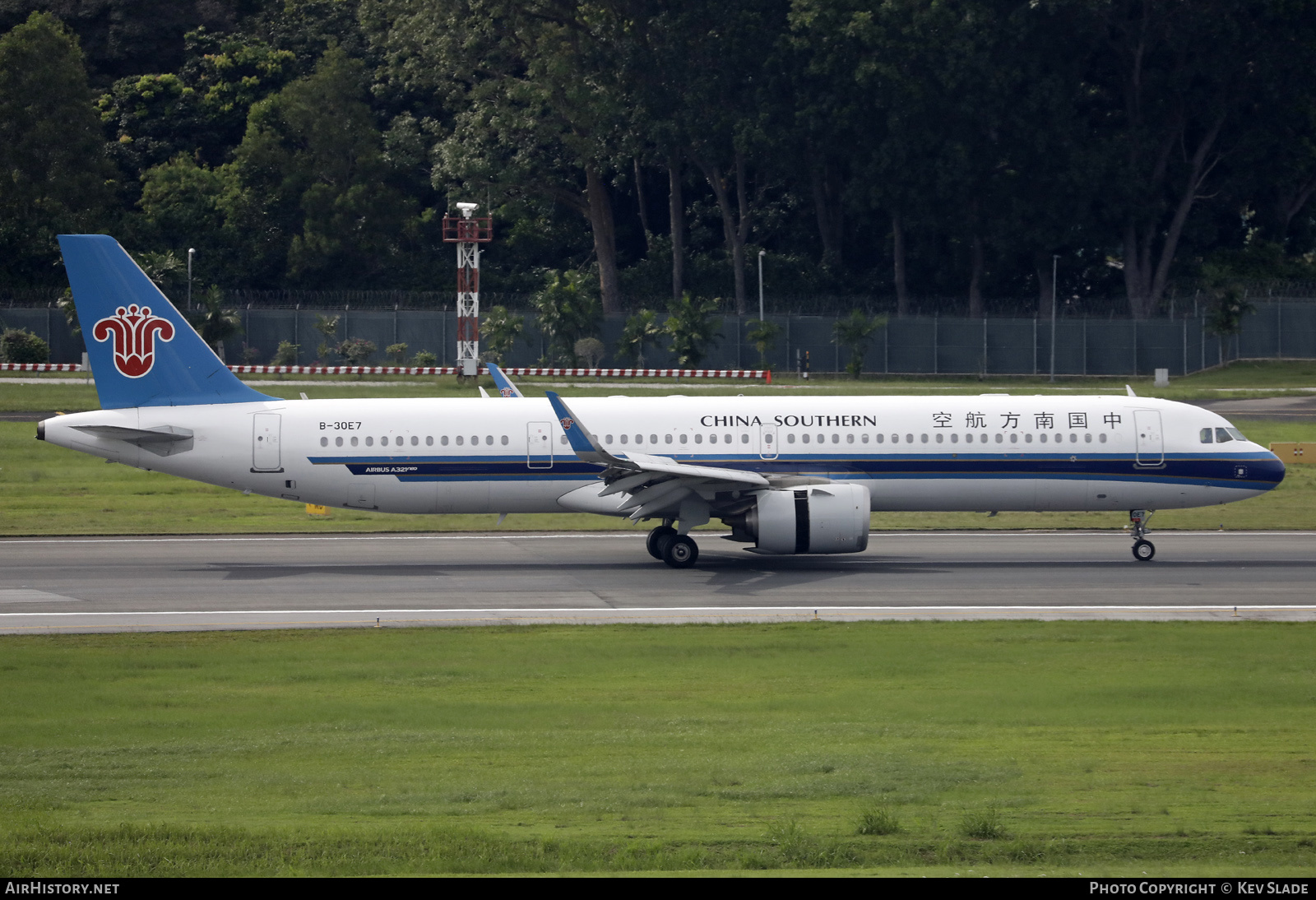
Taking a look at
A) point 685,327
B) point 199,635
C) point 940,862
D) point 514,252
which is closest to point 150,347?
point 199,635

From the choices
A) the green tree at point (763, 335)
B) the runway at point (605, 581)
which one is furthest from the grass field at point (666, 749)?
the green tree at point (763, 335)

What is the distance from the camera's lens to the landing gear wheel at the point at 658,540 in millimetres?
30969

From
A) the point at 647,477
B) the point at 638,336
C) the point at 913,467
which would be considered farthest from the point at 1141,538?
the point at 638,336

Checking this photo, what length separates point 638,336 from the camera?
88.4 metres

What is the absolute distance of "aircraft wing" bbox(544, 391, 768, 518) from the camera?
1118 inches

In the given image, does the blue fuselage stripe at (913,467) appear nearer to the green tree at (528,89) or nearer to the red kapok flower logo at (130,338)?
the red kapok flower logo at (130,338)

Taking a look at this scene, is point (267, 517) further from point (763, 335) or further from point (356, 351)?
point (356, 351)

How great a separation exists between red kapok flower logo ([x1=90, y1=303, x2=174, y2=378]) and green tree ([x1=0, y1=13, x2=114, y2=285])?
67.1m

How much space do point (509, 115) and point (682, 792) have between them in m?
82.5

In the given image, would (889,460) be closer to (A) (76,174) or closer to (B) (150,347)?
(B) (150,347)

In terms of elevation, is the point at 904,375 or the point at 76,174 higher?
the point at 76,174

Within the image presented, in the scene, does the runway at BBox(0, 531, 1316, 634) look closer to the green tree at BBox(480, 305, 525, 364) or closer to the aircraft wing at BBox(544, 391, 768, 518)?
the aircraft wing at BBox(544, 391, 768, 518)

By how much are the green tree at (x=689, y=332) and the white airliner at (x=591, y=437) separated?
179 feet

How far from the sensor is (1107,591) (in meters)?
27.1
